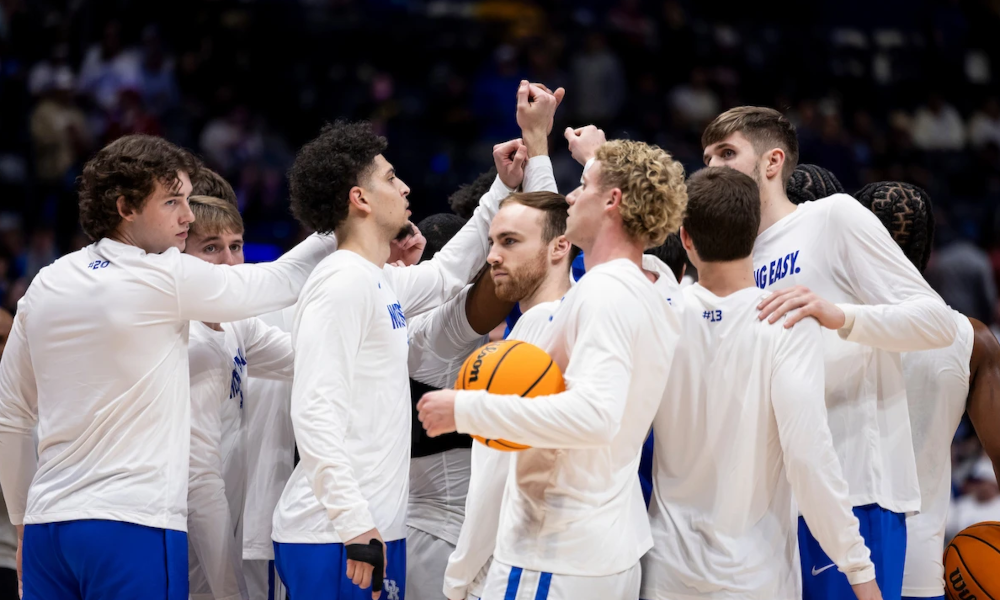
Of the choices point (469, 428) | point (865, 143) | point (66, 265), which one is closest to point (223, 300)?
point (66, 265)

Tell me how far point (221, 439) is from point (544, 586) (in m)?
2.12

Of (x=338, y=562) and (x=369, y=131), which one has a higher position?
(x=369, y=131)

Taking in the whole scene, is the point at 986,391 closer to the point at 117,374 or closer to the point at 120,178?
the point at 117,374

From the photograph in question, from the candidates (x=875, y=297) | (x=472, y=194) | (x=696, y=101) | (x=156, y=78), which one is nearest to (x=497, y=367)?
(x=875, y=297)

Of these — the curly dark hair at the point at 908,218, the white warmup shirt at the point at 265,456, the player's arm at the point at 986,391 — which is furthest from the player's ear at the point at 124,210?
the player's arm at the point at 986,391

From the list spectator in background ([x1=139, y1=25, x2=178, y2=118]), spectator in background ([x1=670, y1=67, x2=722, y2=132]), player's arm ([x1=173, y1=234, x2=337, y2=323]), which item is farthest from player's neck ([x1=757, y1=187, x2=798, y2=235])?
spectator in background ([x1=670, y1=67, x2=722, y2=132])

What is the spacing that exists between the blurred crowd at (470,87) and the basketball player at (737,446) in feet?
22.1

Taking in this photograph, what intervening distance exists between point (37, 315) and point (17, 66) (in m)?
9.27

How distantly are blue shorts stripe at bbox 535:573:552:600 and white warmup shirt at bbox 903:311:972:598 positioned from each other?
212 centimetres

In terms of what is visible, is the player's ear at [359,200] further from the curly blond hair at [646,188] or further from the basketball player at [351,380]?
the curly blond hair at [646,188]

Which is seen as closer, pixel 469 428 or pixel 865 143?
pixel 469 428

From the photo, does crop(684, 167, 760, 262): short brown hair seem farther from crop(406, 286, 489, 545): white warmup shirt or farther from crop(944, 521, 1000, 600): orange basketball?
crop(944, 521, 1000, 600): orange basketball

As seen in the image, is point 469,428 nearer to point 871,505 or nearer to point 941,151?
point 871,505

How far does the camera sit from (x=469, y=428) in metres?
3.37
